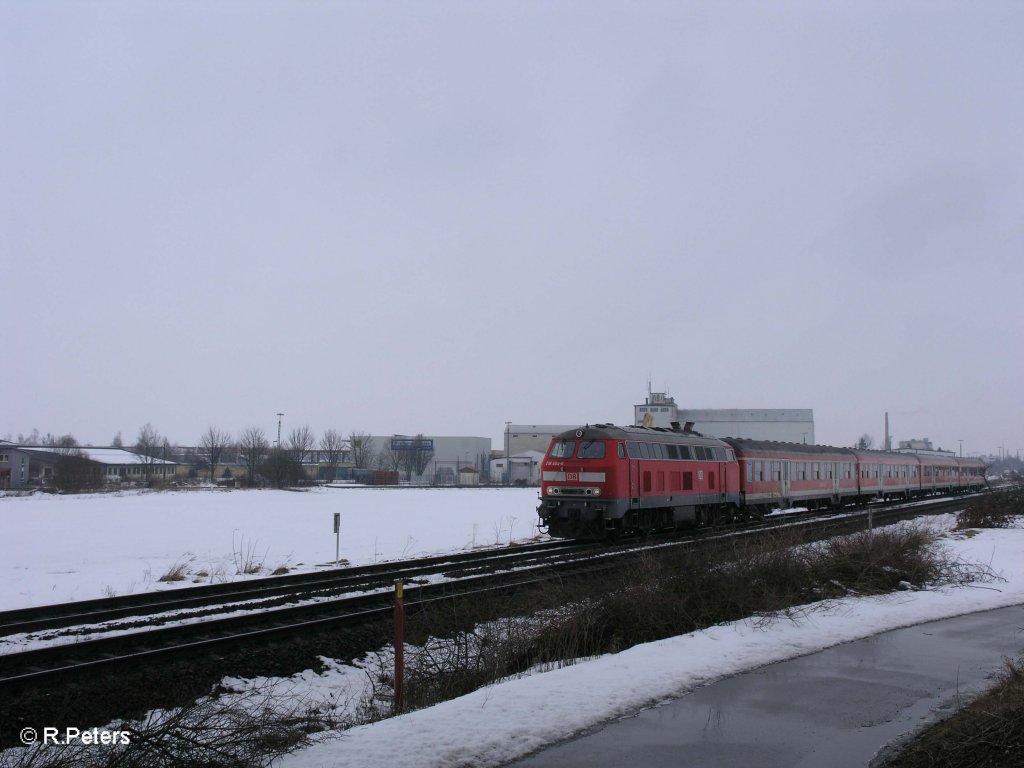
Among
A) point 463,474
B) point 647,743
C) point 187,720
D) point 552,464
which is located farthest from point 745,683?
point 463,474

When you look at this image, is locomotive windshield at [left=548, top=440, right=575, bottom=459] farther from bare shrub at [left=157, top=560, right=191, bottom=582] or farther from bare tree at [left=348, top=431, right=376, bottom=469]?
bare tree at [left=348, top=431, right=376, bottom=469]

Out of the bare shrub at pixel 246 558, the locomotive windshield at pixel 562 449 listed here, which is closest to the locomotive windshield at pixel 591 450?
the locomotive windshield at pixel 562 449

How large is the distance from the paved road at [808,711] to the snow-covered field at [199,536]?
478 inches

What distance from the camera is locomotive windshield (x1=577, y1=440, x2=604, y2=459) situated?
21328 mm

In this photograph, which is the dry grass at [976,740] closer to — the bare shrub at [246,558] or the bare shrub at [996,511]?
the bare shrub at [246,558]

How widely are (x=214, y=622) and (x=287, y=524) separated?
69.2ft

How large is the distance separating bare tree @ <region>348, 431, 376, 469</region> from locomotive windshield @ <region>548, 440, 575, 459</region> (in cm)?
9666

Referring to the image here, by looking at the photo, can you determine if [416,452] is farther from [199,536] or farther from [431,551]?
[431,551]

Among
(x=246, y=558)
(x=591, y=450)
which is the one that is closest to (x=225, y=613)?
(x=246, y=558)

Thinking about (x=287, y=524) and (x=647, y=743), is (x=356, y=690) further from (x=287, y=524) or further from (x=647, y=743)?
(x=287, y=524)

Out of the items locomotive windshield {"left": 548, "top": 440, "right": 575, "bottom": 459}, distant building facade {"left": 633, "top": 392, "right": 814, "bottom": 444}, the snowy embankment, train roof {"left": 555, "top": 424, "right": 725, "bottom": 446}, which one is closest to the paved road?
the snowy embankment

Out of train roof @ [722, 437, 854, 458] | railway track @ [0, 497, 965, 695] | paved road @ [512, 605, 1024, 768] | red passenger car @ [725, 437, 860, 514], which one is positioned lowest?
railway track @ [0, 497, 965, 695]

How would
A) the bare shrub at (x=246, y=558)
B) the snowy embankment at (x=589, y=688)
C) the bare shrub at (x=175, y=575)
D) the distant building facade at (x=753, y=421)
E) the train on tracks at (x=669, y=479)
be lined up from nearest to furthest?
the snowy embankment at (x=589, y=688)
the bare shrub at (x=175, y=575)
the bare shrub at (x=246, y=558)
the train on tracks at (x=669, y=479)
the distant building facade at (x=753, y=421)

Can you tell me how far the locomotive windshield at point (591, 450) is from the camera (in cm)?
2133
